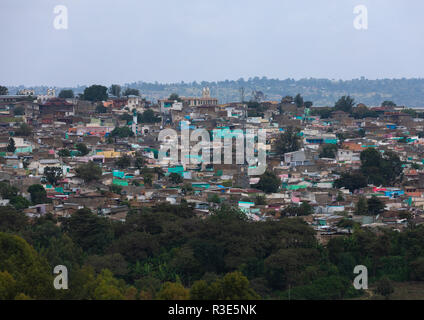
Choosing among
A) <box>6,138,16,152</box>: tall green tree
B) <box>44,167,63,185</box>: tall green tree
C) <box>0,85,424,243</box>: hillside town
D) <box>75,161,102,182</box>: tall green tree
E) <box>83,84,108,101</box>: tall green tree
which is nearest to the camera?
<box>0,85,424,243</box>: hillside town

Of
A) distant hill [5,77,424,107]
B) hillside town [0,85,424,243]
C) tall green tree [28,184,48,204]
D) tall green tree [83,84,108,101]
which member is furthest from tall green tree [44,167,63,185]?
distant hill [5,77,424,107]

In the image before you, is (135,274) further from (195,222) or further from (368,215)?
(368,215)

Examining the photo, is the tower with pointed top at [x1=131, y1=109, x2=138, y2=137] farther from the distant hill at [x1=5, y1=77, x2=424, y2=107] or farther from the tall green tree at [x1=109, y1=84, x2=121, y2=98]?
the distant hill at [x1=5, y1=77, x2=424, y2=107]

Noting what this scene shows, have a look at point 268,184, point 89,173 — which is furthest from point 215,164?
point 89,173

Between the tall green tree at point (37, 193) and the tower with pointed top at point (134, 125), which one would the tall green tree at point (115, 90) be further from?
the tall green tree at point (37, 193)
